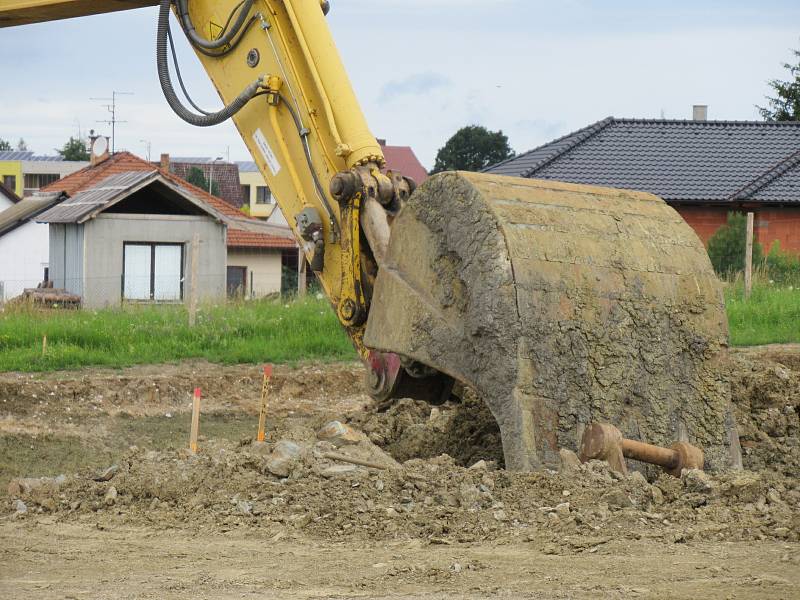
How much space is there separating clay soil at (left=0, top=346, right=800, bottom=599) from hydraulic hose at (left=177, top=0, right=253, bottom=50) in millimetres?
2765

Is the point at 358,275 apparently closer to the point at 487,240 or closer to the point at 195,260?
the point at 487,240

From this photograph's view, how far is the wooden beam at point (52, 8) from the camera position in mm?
8953

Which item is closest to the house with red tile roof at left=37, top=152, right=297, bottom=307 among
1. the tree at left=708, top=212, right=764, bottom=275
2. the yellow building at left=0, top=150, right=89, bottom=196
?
the tree at left=708, top=212, right=764, bottom=275

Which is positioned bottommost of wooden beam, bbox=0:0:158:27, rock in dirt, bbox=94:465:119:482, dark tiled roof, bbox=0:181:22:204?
rock in dirt, bbox=94:465:119:482

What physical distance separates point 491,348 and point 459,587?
2.08 m

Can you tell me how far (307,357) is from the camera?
47.4 feet

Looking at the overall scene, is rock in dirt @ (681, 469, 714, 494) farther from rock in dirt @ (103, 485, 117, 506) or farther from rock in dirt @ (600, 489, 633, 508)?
rock in dirt @ (103, 485, 117, 506)

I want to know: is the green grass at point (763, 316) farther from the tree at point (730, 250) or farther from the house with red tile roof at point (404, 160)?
the house with red tile roof at point (404, 160)

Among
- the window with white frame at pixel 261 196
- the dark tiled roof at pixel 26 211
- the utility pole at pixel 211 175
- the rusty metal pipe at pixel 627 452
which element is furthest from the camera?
the window with white frame at pixel 261 196

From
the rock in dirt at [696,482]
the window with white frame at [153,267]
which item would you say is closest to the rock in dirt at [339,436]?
the rock in dirt at [696,482]

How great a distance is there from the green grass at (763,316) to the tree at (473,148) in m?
48.9

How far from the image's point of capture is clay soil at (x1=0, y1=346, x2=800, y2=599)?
4.91 metres

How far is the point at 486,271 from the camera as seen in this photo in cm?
674

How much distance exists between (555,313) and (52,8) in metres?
4.63
